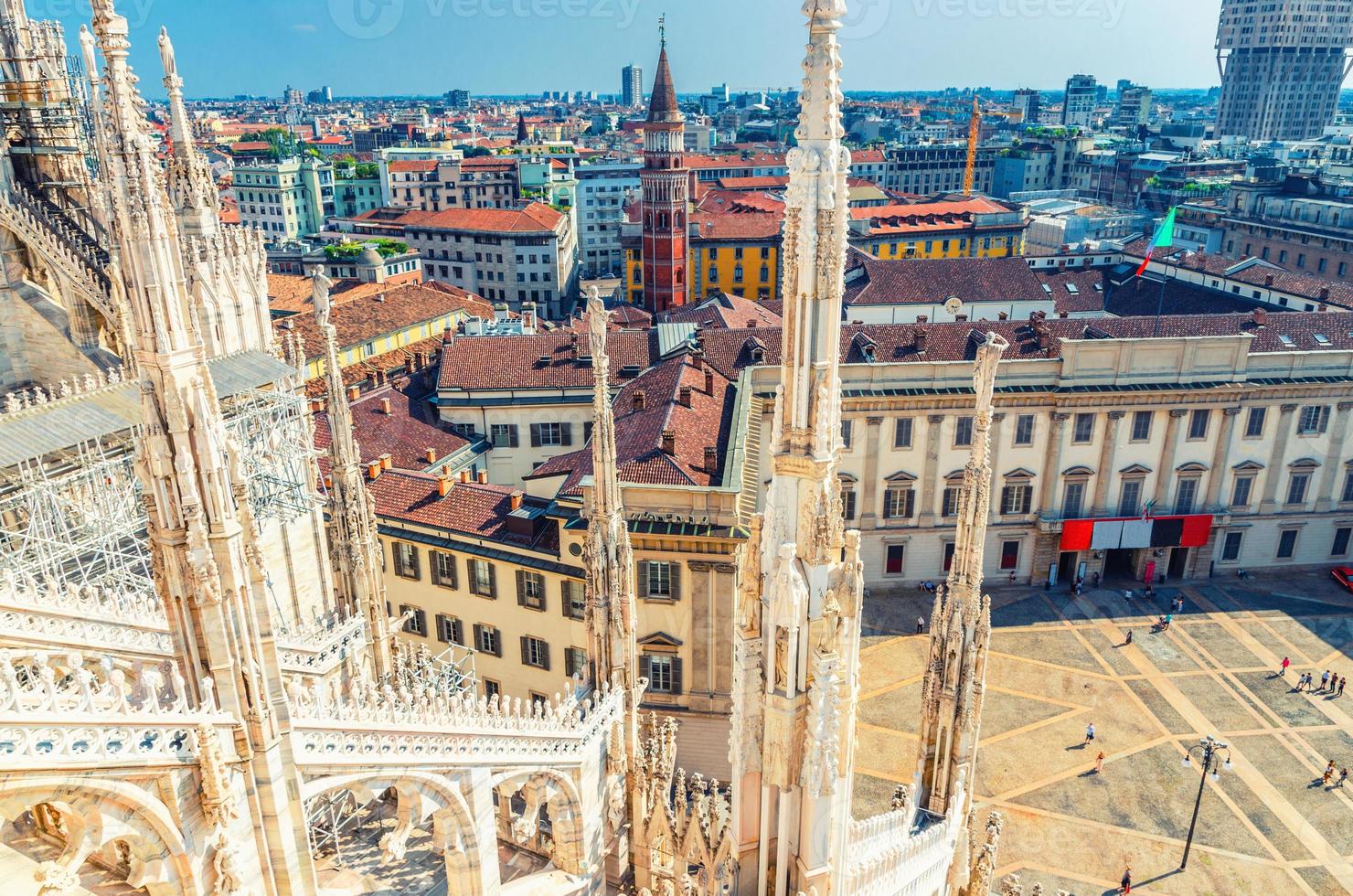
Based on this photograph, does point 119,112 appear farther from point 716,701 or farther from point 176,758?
point 716,701

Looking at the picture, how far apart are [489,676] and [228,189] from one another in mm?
123168

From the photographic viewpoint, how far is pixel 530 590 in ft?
106

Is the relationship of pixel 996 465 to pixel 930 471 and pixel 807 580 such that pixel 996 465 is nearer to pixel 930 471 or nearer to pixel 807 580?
pixel 930 471

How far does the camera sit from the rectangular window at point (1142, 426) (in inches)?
1780

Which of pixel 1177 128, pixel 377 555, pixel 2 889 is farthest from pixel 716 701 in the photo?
pixel 1177 128

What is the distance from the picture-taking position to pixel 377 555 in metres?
23.6

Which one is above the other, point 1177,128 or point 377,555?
point 1177,128

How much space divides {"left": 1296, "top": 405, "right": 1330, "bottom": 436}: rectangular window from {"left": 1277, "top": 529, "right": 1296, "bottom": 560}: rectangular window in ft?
18.2

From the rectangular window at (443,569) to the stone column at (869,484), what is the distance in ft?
68.7

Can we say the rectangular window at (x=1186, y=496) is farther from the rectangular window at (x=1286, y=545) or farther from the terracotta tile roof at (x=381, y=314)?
the terracotta tile roof at (x=381, y=314)

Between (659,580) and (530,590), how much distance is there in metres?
4.66

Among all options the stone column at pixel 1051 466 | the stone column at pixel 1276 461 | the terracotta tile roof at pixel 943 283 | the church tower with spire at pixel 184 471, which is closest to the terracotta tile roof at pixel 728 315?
the terracotta tile roof at pixel 943 283

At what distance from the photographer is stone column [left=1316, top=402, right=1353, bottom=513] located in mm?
46062

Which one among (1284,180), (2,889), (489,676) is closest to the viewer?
(2,889)
